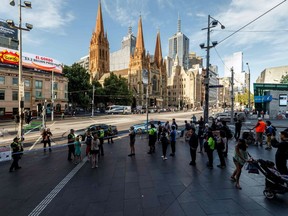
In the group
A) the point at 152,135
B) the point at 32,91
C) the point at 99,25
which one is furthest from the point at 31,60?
the point at 99,25

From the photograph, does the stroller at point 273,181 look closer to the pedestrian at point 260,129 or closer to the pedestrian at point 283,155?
the pedestrian at point 283,155

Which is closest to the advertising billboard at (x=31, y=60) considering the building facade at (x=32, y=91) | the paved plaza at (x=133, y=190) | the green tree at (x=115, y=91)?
the building facade at (x=32, y=91)

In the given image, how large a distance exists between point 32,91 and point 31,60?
7.38 metres

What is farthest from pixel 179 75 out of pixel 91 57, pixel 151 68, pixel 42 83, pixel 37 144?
pixel 37 144

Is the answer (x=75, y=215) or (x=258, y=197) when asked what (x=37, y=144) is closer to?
(x=75, y=215)

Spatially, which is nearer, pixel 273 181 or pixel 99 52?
pixel 273 181

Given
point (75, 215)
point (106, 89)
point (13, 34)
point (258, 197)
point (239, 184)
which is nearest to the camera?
point (75, 215)

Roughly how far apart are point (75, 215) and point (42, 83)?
43703mm

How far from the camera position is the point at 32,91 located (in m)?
38.9

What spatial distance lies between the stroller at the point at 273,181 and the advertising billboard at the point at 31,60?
44.3 meters

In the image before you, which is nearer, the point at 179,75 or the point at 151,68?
the point at 151,68

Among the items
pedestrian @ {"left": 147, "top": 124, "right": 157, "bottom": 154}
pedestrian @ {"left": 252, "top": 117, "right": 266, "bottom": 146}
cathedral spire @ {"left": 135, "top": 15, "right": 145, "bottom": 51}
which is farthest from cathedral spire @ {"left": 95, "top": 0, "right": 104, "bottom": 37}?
pedestrian @ {"left": 252, "top": 117, "right": 266, "bottom": 146}

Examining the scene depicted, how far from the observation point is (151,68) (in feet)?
339

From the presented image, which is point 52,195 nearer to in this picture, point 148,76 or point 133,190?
point 133,190
